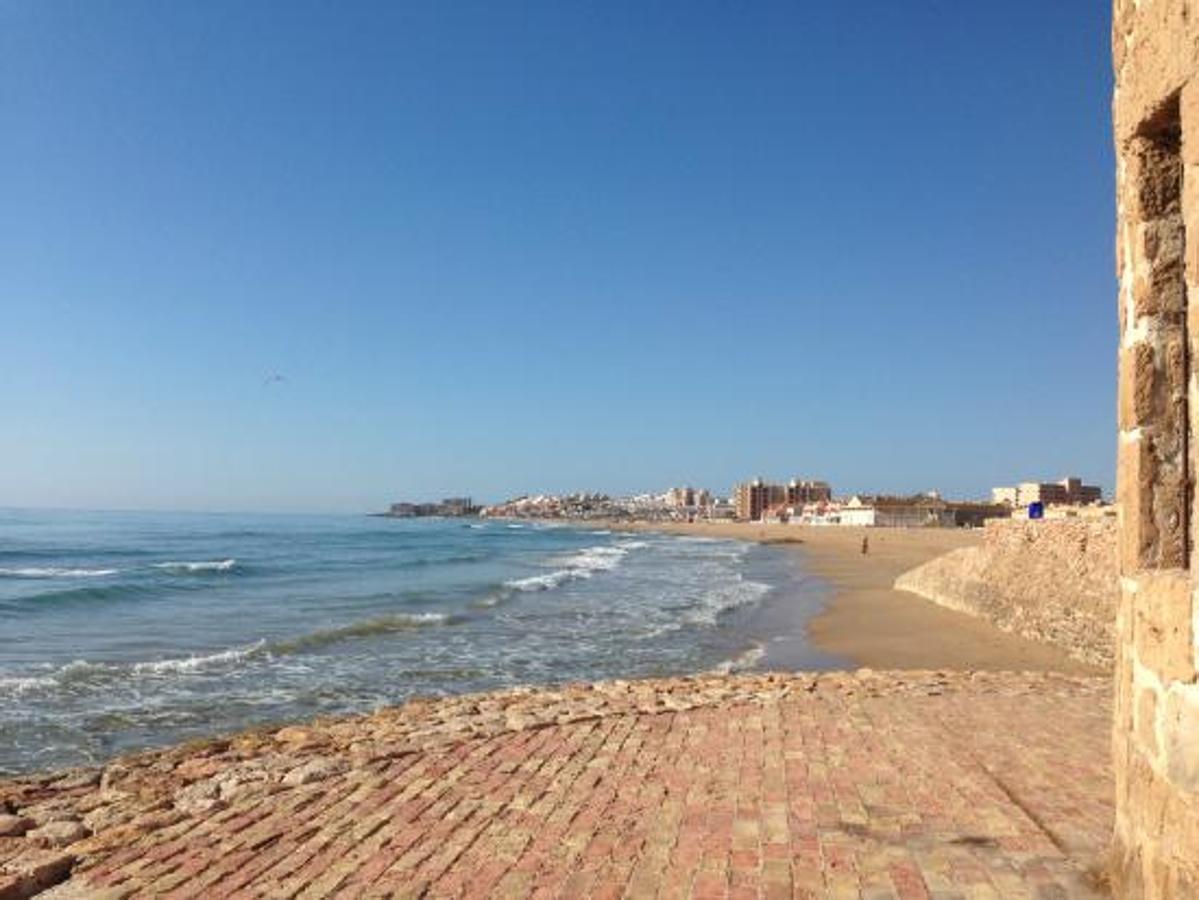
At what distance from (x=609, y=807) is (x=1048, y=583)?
12.6 m

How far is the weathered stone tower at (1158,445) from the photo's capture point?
11.3 ft

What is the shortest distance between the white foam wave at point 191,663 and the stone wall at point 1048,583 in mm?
12625

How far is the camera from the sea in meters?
11.0

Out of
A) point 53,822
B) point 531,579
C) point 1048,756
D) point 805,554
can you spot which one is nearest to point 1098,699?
point 1048,756

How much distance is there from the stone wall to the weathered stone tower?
996 cm

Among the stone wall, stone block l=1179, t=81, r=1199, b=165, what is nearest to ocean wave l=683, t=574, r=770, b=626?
the stone wall

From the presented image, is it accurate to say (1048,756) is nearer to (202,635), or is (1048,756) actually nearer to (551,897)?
(551,897)

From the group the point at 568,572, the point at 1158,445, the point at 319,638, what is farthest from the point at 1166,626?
the point at 568,572

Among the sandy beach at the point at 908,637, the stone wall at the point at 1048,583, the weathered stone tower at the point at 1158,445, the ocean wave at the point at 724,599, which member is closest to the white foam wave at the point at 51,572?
the ocean wave at the point at 724,599

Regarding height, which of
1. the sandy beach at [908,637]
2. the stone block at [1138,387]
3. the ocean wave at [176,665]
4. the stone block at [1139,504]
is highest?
the stone block at [1138,387]

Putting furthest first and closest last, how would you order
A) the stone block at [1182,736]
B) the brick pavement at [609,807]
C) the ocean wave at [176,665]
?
the ocean wave at [176,665]
the brick pavement at [609,807]
the stone block at [1182,736]

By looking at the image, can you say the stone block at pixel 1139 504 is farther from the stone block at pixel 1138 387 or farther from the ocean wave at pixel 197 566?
the ocean wave at pixel 197 566

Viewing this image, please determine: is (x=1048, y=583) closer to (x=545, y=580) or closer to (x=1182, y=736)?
(x=1182, y=736)

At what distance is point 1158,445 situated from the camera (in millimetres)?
3793
